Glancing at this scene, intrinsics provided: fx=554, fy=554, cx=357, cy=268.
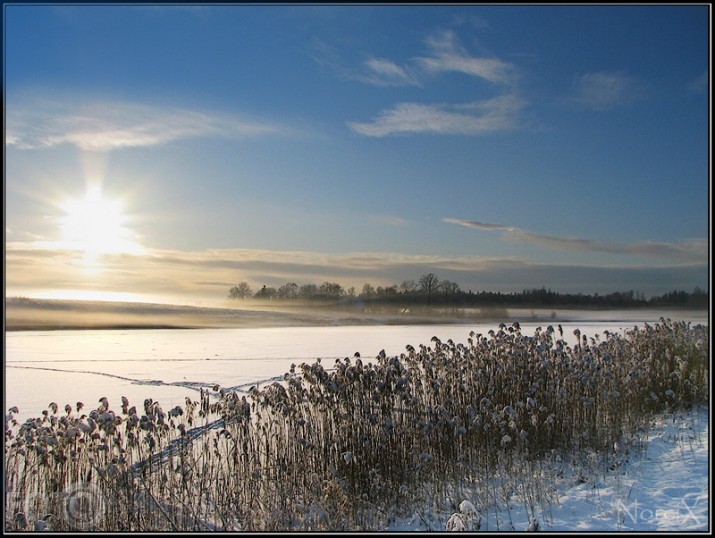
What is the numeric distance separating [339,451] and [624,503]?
8.00ft

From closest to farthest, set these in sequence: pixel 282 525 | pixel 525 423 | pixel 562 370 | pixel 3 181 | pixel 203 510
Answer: pixel 3 181
pixel 282 525
pixel 203 510
pixel 525 423
pixel 562 370

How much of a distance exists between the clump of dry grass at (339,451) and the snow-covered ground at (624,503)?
120 millimetres

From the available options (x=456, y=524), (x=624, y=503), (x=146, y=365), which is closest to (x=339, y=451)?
(x=456, y=524)

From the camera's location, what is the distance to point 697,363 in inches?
356

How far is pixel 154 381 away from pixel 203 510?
6204 mm

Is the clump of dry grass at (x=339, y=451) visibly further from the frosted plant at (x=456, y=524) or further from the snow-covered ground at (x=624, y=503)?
the snow-covered ground at (x=624, y=503)

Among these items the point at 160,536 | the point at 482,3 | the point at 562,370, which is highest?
the point at 482,3

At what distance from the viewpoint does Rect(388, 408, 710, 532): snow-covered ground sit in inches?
161

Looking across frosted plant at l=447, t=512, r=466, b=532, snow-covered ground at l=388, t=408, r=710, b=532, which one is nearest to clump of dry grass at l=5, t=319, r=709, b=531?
frosted plant at l=447, t=512, r=466, b=532

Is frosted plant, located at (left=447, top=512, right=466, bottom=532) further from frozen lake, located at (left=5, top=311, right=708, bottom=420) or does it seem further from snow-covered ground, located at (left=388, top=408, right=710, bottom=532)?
A: frozen lake, located at (left=5, top=311, right=708, bottom=420)

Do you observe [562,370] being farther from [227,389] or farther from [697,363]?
[227,389]

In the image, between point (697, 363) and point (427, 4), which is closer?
point (427, 4)

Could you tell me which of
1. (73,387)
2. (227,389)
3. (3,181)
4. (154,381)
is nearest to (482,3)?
(3,181)

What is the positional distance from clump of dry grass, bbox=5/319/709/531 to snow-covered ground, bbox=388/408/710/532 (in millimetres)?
120
